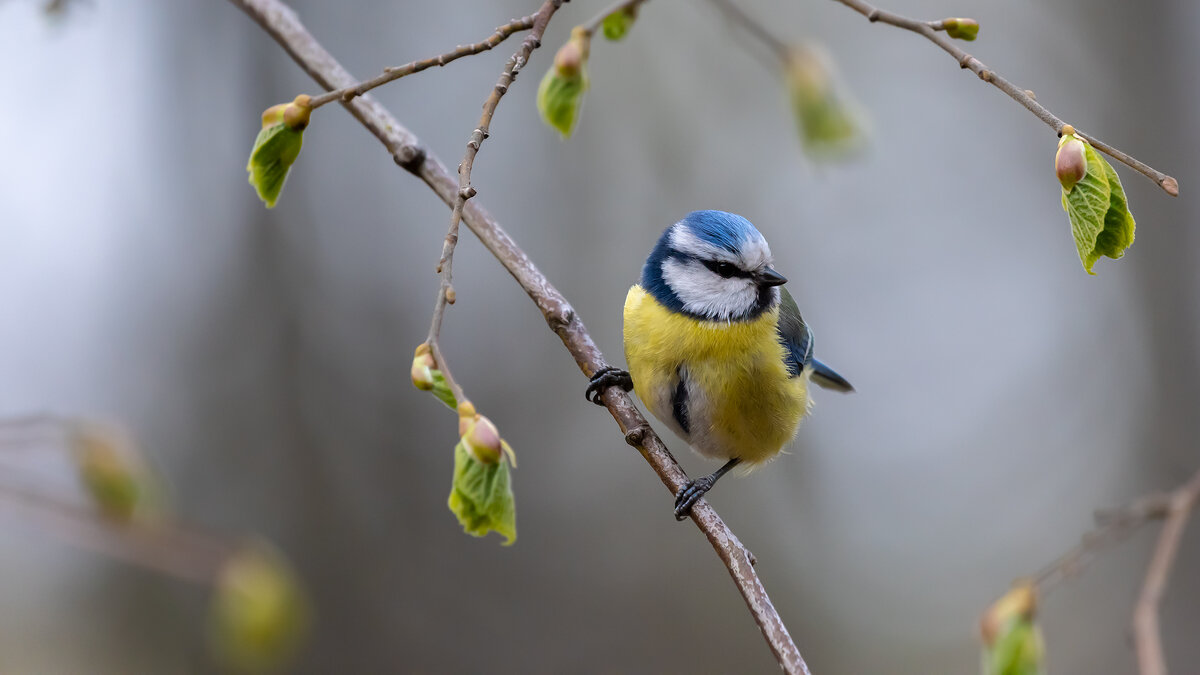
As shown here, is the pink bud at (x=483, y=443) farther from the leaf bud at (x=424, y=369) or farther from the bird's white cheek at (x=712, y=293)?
the bird's white cheek at (x=712, y=293)

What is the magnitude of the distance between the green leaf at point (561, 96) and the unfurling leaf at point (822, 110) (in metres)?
0.40

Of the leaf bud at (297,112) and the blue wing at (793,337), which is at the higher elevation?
the leaf bud at (297,112)

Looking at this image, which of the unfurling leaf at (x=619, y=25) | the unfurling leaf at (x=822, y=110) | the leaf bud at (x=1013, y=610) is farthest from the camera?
the unfurling leaf at (x=619, y=25)

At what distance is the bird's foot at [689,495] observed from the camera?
2.02 meters

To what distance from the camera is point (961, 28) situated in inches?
59.0

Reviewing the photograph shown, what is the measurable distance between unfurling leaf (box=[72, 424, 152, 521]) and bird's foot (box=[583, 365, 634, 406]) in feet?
3.48

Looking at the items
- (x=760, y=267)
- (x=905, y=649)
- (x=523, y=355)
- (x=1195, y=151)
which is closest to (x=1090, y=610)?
(x=905, y=649)

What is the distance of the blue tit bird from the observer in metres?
2.64

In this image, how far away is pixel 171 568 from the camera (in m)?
1.23

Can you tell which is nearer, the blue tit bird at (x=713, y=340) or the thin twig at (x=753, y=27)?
the thin twig at (x=753, y=27)

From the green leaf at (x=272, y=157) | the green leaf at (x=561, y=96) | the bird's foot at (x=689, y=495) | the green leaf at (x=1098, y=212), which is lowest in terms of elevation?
the green leaf at (x=1098, y=212)

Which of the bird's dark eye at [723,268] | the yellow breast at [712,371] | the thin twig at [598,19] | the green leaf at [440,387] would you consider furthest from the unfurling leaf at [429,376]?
the bird's dark eye at [723,268]

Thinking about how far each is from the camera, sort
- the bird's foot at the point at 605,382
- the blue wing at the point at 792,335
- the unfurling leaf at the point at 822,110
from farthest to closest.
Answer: the blue wing at the point at 792,335, the bird's foot at the point at 605,382, the unfurling leaf at the point at 822,110

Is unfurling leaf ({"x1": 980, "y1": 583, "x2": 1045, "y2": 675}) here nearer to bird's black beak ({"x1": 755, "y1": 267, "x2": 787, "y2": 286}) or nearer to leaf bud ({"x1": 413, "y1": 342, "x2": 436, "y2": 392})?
leaf bud ({"x1": 413, "y1": 342, "x2": 436, "y2": 392})
